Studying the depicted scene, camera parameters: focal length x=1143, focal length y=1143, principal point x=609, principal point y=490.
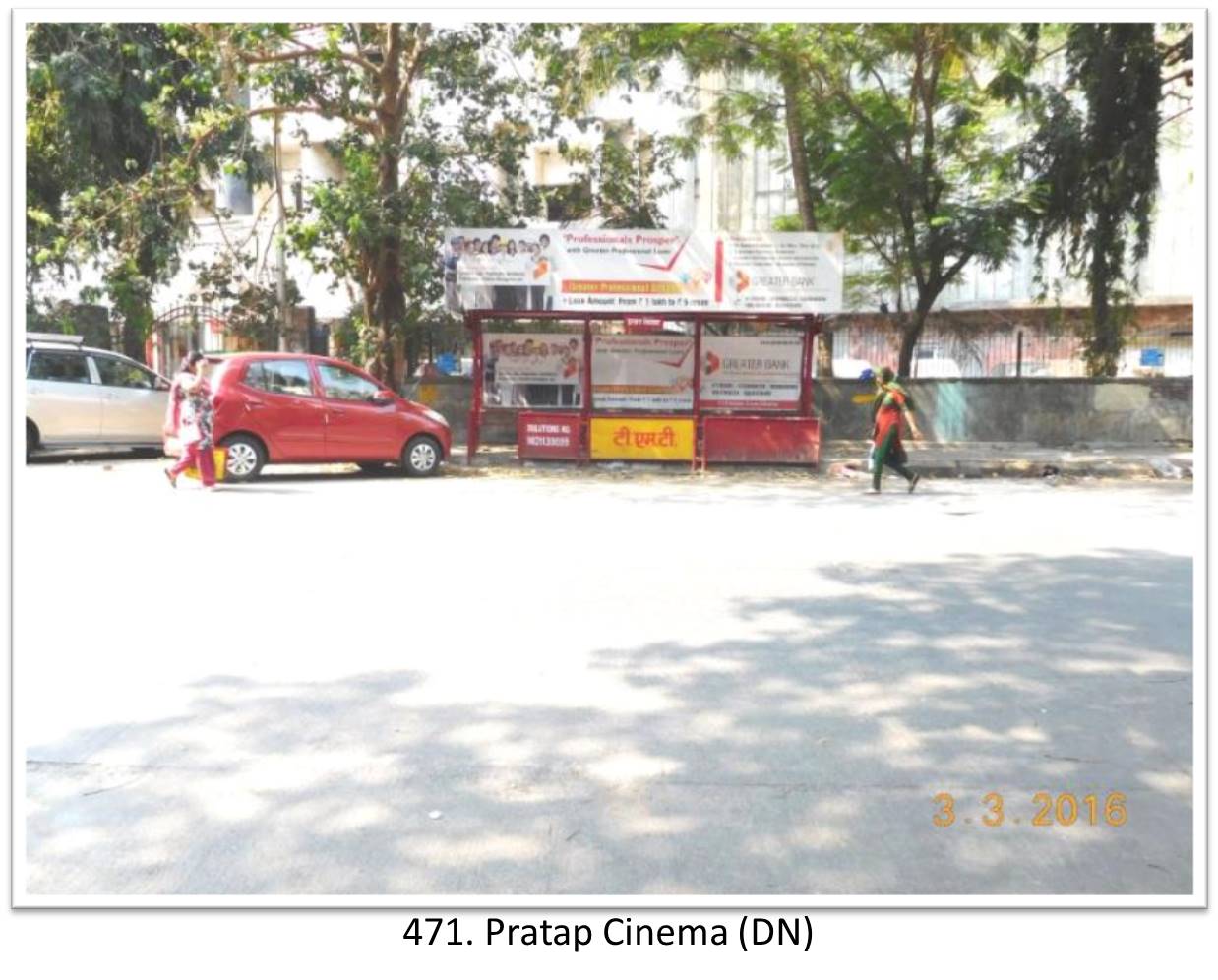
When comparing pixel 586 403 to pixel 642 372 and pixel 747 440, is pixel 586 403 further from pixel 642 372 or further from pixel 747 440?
pixel 747 440

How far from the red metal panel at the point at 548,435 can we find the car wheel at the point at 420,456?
6.38 ft

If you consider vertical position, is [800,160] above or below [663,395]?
above

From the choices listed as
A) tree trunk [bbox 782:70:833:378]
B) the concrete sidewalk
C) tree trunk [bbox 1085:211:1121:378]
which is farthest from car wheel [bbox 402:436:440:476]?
tree trunk [bbox 1085:211:1121:378]

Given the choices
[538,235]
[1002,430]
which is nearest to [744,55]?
[538,235]

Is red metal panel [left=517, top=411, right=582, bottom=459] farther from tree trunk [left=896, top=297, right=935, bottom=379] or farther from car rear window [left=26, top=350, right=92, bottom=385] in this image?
tree trunk [left=896, top=297, right=935, bottom=379]

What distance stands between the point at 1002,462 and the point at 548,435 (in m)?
6.91

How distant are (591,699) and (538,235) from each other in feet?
41.0

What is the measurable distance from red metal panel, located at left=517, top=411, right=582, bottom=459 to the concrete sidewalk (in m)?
0.19

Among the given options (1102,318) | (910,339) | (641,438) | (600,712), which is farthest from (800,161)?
(600,712)

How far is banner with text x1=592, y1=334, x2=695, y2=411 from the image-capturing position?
725 inches

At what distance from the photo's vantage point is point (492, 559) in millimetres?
8789

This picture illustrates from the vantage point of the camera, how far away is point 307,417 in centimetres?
1455
